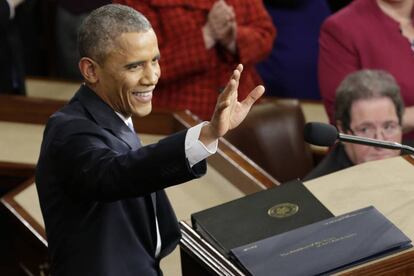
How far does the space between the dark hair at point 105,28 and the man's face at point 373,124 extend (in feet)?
4.13

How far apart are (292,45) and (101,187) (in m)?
2.32

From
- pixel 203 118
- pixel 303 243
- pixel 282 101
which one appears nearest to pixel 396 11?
pixel 282 101

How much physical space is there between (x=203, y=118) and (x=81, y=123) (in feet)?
5.08

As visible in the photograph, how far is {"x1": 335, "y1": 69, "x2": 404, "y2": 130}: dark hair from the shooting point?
3025mm

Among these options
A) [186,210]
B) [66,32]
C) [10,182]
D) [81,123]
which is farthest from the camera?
[66,32]

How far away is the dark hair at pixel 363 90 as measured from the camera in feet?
9.93

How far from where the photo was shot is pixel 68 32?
13.8 feet

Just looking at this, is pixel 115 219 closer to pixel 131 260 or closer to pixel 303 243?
pixel 131 260

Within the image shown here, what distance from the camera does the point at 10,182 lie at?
3.04m

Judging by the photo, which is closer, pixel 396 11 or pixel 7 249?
pixel 7 249

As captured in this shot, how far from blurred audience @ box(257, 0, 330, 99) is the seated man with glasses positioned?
91 cm

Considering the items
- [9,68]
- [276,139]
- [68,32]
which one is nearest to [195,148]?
[276,139]

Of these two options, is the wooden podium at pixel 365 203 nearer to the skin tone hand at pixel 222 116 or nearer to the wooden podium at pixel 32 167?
the skin tone hand at pixel 222 116

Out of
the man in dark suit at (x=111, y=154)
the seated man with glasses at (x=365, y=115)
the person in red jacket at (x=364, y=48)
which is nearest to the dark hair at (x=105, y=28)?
the man in dark suit at (x=111, y=154)
